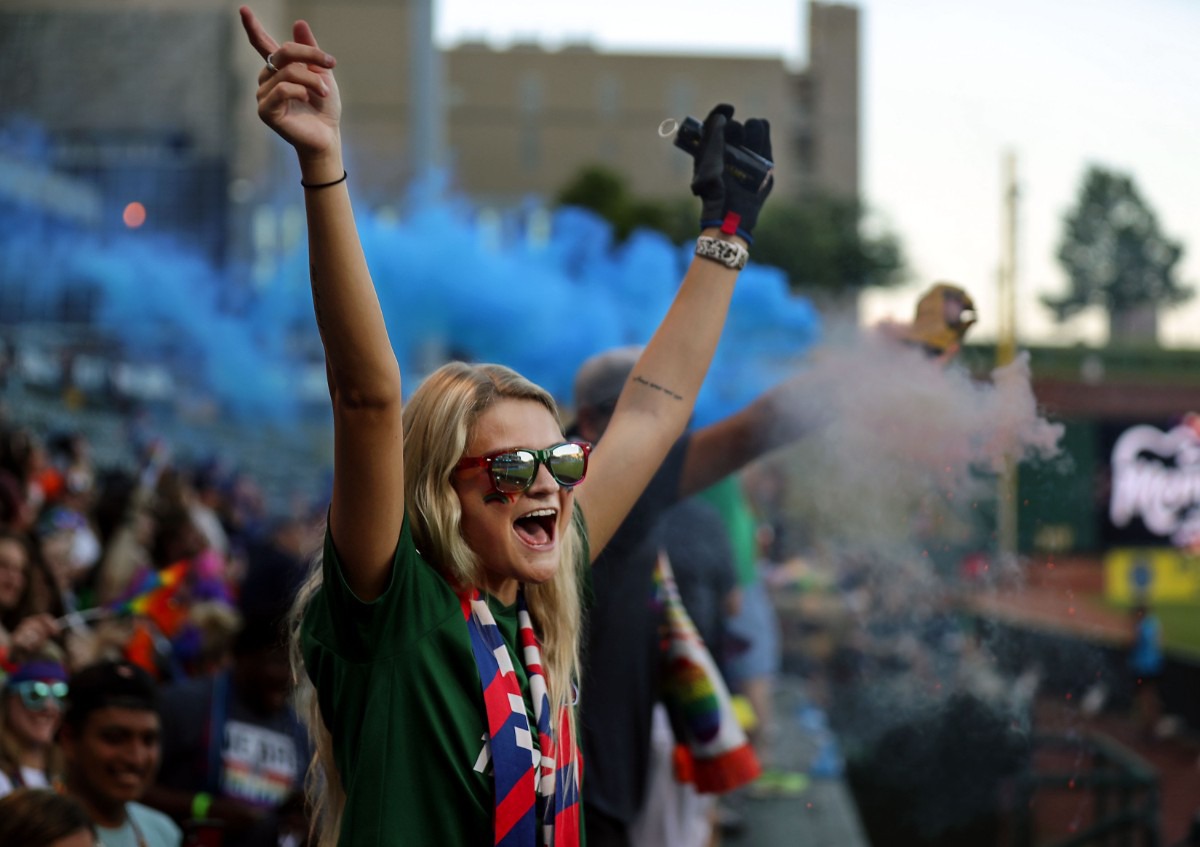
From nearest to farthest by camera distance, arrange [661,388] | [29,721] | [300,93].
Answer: [300,93], [661,388], [29,721]

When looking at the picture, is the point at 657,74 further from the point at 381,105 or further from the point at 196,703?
the point at 196,703

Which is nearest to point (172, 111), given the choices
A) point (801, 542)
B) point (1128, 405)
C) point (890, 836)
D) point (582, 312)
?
point (582, 312)

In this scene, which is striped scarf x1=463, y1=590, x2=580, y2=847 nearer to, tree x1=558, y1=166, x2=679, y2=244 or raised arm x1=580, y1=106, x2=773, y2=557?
raised arm x1=580, y1=106, x2=773, y2=557

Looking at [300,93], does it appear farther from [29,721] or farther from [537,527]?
[29,721]

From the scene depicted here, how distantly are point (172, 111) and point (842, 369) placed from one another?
39.0 meters

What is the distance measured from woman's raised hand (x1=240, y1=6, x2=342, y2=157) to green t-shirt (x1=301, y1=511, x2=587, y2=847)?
50cm

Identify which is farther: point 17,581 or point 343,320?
point 17,581

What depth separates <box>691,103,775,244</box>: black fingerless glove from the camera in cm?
239

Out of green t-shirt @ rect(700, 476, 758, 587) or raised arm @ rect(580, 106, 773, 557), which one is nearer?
raised arm @ rect(580, 106, 773, 557)

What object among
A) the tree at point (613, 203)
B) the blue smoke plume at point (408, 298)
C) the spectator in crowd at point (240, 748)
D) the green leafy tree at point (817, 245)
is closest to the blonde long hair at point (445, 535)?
the spectator in crowd at point (240, 748)

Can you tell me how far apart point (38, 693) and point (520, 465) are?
204 centimetres

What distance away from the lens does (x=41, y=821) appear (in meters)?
2.53

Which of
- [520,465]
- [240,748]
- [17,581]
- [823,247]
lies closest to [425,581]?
[520,465]

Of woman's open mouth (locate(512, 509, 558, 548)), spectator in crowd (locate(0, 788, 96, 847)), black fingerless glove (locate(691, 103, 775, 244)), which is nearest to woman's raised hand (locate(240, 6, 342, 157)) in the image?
woman's open mouth (locate(512, 509, 558, 548))
